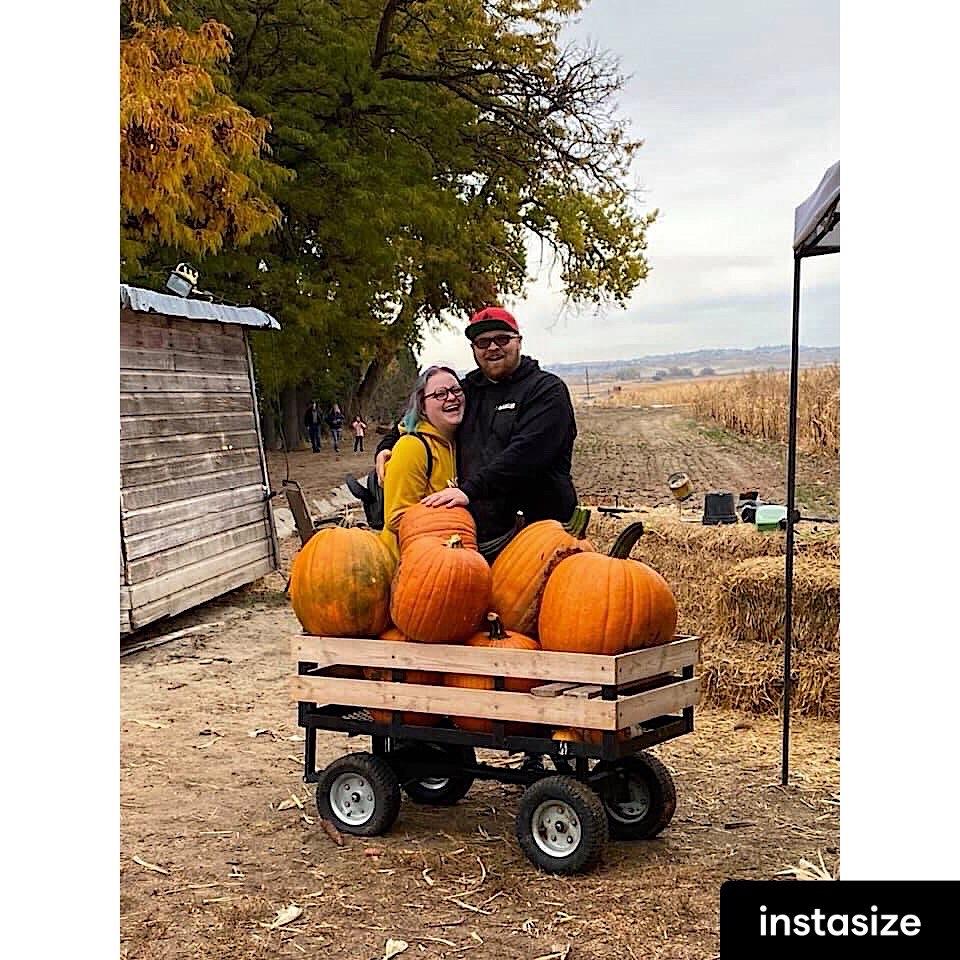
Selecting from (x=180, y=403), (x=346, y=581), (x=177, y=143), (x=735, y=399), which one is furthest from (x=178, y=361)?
(x=735, y=399)

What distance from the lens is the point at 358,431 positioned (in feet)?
53.8

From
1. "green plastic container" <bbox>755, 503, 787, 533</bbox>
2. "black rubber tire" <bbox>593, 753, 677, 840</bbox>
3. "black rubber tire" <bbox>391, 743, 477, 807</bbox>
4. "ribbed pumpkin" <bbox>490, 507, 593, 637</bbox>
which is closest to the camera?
"ribbed pumpkin" <bbox>490, 507, 593, 637</bbox>

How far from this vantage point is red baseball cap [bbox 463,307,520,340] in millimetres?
3480

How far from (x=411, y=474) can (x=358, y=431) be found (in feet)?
42.2

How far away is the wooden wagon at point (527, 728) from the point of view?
3.21 meters

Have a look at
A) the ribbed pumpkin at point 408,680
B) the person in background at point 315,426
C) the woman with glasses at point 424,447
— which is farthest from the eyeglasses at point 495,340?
the person in background at point 315,426

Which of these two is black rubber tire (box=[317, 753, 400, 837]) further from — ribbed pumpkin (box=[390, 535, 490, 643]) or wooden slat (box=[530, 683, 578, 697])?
wooden slat (box=[530, 683, 578, 697])

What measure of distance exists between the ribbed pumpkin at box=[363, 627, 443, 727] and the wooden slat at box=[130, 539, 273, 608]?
292cm

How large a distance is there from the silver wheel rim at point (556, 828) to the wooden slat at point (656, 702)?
268 mm

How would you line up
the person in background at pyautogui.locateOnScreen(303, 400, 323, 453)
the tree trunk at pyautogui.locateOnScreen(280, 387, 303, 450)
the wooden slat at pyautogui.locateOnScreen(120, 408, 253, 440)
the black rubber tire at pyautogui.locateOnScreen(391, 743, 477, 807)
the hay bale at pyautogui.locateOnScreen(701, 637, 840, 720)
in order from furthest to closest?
the tree trunk at pyautogui.locateOnScreen(280, 387, 303, 450) < the person in background at pyautogui.locateOnScreen(303, 400, 323, 453) < the wooden slat at pyautogui.locateOnScreen(120, 408, 253, 440) < the hay bale at pyautogui.locateOnScreen(701, 637, 840, 720) < the black rubber tire at pyautogui.locateOnScreen(391, 743, 477, 807)

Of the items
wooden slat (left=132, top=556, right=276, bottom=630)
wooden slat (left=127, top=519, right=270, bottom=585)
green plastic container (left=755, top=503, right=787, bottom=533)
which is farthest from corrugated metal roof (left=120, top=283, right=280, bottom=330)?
green plastic container (left=755, top=503, right=787, bottom=533)
